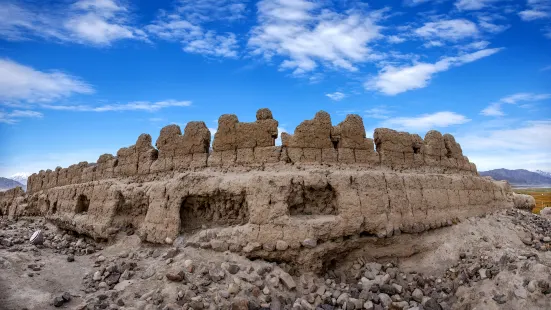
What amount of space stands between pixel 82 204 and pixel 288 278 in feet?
26.4

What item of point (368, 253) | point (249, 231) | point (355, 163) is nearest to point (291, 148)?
point (355, 163)

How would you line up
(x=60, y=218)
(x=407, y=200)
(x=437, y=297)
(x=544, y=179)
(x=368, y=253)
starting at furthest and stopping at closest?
1. (x=544, y=179)
2. (x=60, y=218)
3. (x=407, y=200)
4. (x=368, y=253)
5. (x=437, y=297)

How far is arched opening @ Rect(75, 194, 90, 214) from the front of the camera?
417 inches

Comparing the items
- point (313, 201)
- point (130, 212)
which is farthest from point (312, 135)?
point (130, 212)

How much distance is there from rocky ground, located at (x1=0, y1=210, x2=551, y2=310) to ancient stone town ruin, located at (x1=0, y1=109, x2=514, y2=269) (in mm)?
366

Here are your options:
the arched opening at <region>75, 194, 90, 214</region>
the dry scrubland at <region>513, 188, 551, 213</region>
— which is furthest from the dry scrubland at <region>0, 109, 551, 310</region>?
the dry scrubland at <region>513, 188, 551, 213</region>

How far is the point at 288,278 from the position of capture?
572 cm

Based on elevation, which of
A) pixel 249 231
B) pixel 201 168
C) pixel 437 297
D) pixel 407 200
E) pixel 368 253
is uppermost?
pixel 201 168

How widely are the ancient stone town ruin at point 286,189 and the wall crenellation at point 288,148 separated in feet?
0.07

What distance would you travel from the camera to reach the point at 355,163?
283 inches

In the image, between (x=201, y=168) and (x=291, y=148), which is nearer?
(x=291, y=148)

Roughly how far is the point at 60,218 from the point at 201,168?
6.42 m

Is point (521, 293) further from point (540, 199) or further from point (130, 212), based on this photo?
point (540, 199)

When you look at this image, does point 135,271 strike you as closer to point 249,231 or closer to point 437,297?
point 249,231
